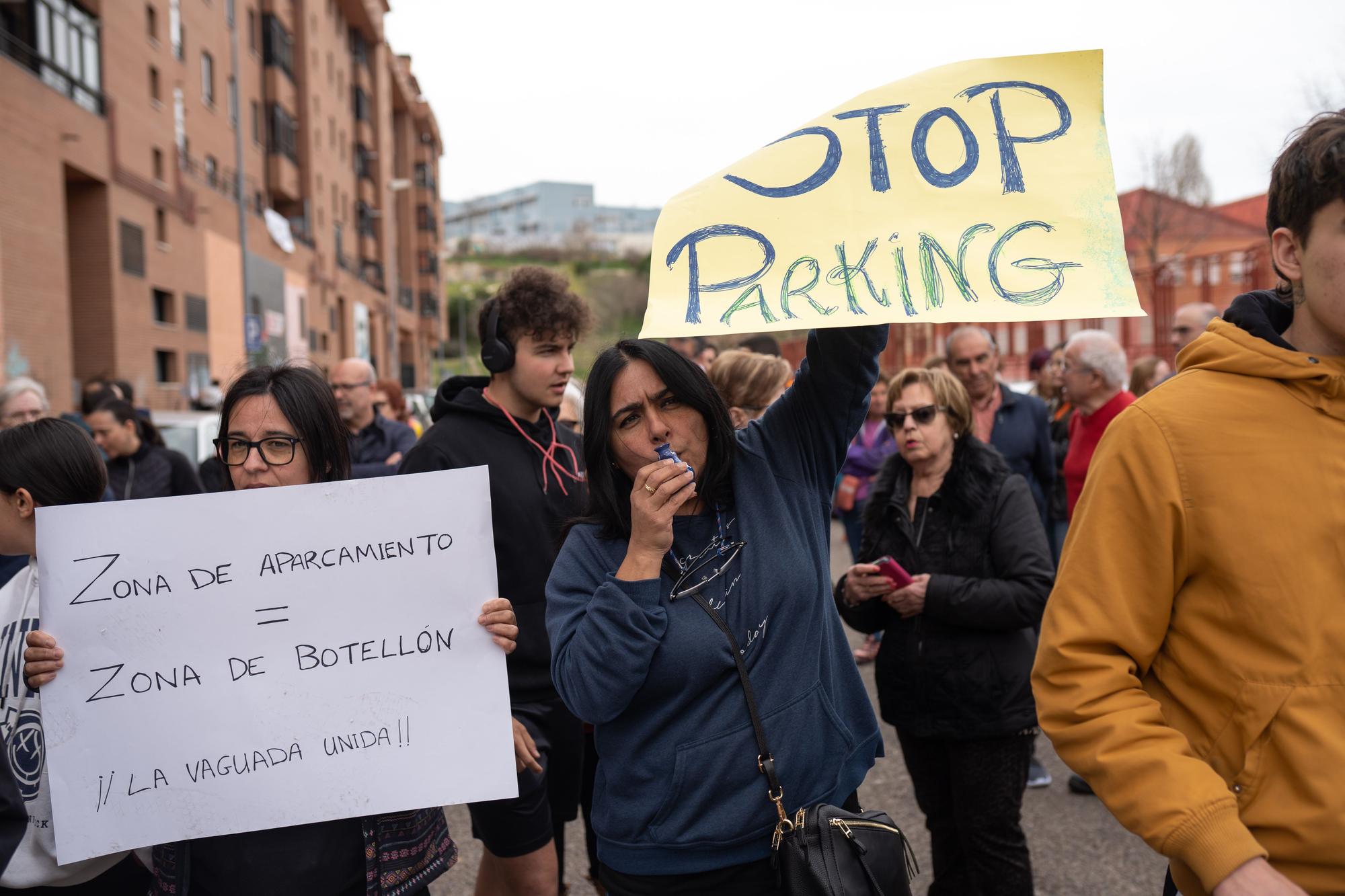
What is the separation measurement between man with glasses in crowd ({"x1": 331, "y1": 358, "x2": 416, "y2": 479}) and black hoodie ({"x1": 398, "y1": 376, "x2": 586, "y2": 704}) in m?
3.57

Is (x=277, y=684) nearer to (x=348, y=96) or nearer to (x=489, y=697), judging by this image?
(x=489, y=697)

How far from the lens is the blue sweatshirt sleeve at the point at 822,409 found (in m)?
2.33

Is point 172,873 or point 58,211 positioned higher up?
point 58,211

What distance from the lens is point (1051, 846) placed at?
14.5 feet

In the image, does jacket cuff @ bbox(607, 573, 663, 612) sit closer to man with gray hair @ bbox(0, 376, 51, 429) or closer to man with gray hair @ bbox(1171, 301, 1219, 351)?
man with gray hair @ bbox(1171, 301, 1219, 351)

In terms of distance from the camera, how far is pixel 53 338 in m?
20.6

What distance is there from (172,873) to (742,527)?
144cm

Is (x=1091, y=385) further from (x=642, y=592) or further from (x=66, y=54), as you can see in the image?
(x=66, y=54)

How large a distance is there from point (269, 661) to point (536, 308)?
1.56 m

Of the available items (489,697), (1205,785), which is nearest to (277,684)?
(489,697)

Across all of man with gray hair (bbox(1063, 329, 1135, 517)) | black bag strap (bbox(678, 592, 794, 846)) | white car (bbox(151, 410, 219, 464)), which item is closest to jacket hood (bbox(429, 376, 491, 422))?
black bag strap (bbox(678, 592, 794, 846))

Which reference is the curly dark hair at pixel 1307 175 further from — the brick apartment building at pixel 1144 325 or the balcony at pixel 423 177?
the balcony at pixel 423 177

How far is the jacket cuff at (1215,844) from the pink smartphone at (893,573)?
1.78 metres

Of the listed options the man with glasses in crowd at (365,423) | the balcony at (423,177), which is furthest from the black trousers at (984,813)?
the balcony at (423,177)
